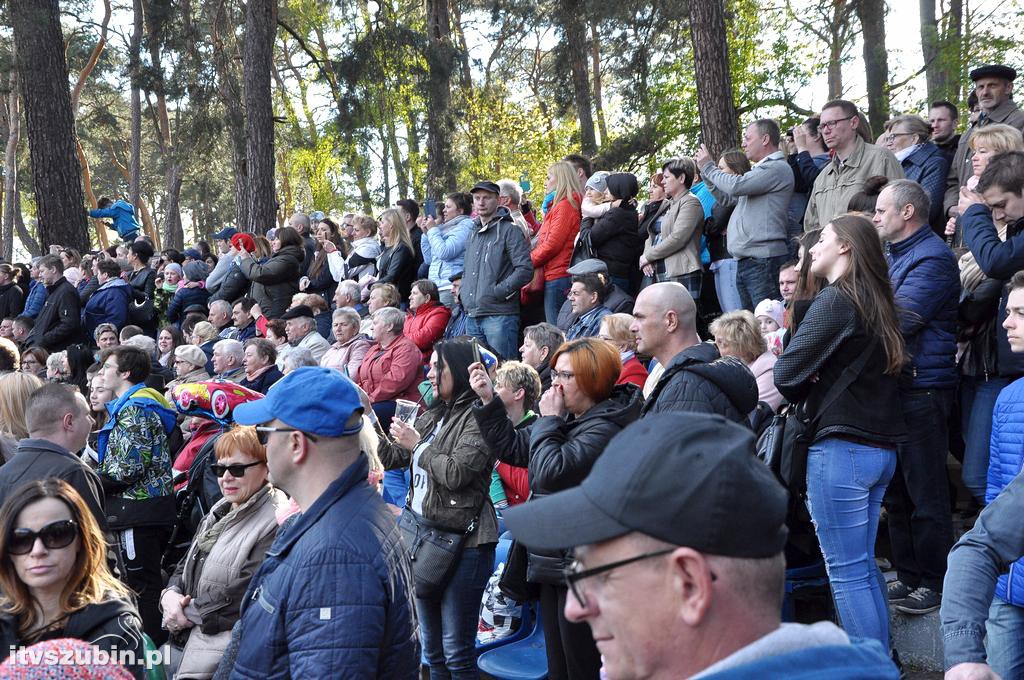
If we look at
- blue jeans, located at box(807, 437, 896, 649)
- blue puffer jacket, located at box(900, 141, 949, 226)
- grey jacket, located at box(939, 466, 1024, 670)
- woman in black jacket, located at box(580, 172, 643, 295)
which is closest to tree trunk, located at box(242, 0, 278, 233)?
woman in black jacket, located at box(580, 172, 643, 295)

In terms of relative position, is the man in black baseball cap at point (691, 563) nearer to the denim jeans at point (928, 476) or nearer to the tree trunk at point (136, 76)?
the denim jeans at point (928, 476)

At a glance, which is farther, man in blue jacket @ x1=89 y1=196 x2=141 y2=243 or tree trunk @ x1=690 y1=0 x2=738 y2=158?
man in blue jacket @ x1=89 y1=196 x2=141 y2=243

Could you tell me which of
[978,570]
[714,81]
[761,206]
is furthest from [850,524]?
[714,81]

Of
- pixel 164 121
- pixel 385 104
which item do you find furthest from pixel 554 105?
pixel 164 121

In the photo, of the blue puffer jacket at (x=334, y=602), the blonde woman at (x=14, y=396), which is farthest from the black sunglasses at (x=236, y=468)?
the blonde woman at (x=14, y=396)

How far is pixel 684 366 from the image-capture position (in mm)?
4449

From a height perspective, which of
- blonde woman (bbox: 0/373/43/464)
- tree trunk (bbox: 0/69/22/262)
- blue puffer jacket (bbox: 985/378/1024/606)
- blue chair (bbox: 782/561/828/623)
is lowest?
blue chair (bbox: 782/561/828/623)

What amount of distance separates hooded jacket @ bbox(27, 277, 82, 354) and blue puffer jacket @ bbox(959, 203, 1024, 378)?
36.3 ft

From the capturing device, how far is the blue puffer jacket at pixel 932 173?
737cm

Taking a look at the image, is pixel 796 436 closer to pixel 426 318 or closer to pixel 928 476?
pixel 928 476

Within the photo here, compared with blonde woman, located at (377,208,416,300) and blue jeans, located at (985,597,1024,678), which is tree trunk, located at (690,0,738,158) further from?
blue jeans, located at (985,597,1024,678)

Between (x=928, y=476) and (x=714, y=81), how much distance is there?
21.2 ft

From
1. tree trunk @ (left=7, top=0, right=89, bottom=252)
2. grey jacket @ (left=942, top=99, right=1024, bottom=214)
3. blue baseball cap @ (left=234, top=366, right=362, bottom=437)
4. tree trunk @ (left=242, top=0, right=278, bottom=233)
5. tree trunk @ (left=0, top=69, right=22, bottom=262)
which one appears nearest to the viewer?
blue baseball cap @ (left=234, top=366, right=362, bottom=437)

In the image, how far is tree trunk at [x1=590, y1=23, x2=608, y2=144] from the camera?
18.3m
